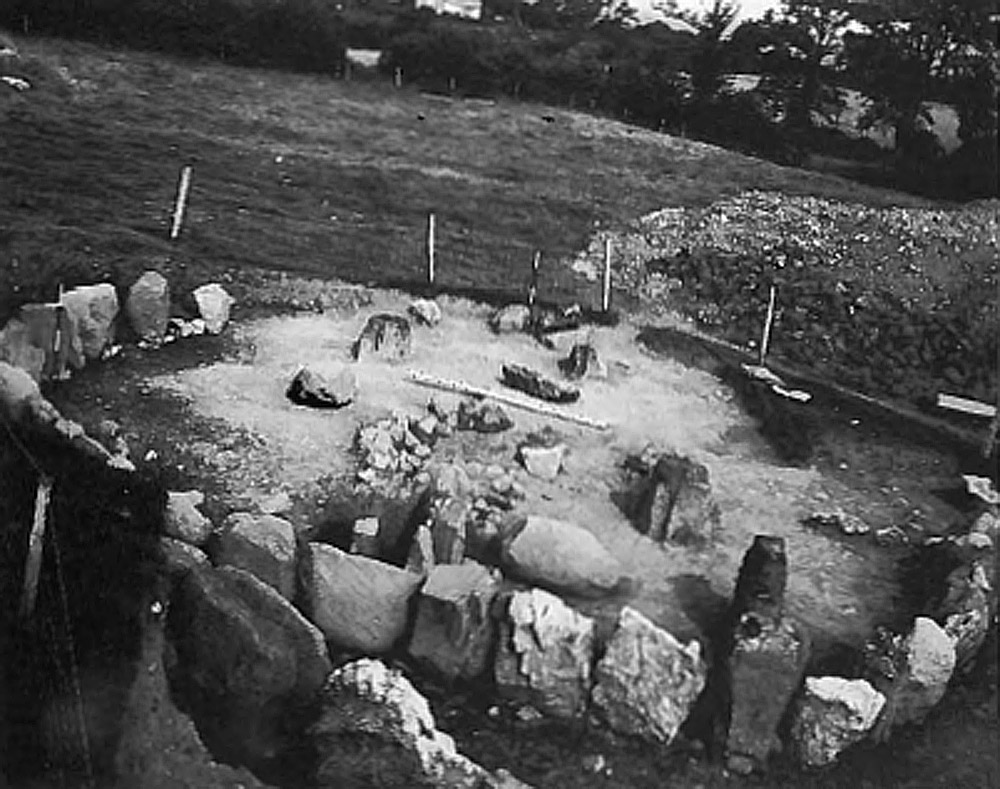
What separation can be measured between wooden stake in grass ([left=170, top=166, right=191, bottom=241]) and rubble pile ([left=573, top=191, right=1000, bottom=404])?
59cm

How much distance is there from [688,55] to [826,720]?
1.04 meters

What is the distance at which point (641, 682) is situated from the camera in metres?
1.71

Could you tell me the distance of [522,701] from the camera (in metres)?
1.71

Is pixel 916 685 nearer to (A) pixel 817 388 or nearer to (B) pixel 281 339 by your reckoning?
(A) pixel 817 388

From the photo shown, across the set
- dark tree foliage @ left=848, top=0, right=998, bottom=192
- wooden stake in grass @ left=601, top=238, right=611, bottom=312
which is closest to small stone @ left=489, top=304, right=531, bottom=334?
wooden stake in grass @ left=601, top=238, right=611, bottom=312

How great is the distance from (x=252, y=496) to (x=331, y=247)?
389mm

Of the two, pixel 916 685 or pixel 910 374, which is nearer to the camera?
pixel 916 685

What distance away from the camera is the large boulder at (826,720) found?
5.82ft

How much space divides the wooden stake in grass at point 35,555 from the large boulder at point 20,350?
0.53 feet

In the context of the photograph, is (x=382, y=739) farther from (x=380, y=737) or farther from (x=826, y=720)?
(x=826, y=720)

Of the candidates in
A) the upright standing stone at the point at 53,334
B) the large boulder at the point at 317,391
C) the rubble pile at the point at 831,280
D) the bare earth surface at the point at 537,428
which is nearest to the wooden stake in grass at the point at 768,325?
the rubble pile at the point at 831,280

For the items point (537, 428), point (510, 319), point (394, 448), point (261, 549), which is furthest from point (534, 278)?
point (261, 549)

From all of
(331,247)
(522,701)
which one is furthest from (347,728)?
(331,247)

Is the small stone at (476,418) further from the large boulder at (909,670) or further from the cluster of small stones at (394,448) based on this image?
the large boulder at (909,670)
